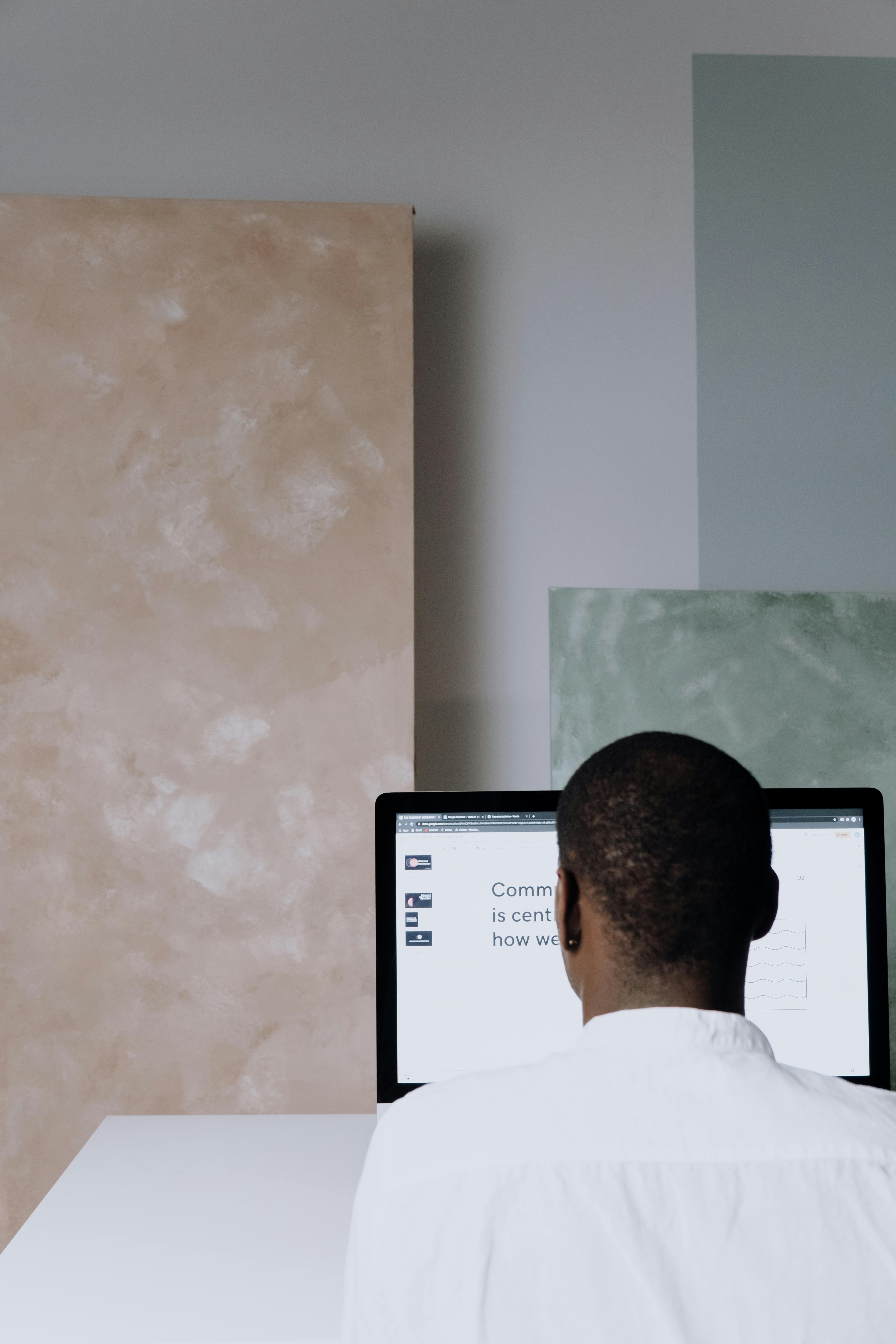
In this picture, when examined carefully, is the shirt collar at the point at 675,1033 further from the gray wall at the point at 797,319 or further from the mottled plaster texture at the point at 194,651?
the gray wall at the point at 797,319

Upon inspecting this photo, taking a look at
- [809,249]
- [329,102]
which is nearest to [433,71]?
[329,102]

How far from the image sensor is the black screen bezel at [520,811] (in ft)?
4.81

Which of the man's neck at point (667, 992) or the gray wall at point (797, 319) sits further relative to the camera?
the gray wall at point (797, 319)

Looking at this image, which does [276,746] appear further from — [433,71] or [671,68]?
[671,68]

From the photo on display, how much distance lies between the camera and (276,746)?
2.04 m

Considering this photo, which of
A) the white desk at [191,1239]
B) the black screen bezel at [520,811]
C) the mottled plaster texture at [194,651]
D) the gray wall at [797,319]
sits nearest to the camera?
the white desk at [191,1239]

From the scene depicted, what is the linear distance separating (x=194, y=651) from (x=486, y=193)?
3.61 feet

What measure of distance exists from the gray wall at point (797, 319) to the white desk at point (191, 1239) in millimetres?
1421

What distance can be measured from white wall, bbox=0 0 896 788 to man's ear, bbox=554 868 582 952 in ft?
4.41

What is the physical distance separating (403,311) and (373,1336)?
1.74 metres

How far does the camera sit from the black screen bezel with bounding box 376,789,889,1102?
57.7 inches

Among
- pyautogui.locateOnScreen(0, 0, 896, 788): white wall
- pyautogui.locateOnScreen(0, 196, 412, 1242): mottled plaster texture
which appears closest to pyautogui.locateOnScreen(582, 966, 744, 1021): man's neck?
pyautogui.locateOnScreen(0, 196, 412, 1242): mottled plaster texture

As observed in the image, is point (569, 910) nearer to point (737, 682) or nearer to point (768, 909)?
point (768, 909)

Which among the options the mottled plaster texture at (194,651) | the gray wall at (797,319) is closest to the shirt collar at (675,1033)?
the mottled plaster texture at (194,651)
